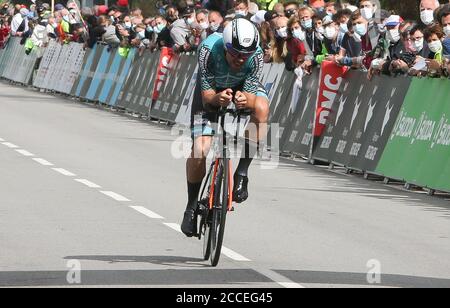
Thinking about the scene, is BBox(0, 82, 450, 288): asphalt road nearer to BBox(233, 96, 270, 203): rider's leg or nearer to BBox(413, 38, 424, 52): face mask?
BBox(233, 96, 270, 203): rider's leg

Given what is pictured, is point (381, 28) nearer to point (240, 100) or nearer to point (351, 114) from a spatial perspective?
point (351, 114)

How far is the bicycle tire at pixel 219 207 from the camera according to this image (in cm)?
1070

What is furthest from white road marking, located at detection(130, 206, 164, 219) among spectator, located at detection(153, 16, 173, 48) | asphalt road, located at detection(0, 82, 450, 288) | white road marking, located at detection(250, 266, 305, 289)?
spectator, located at detection(153, 16, 173, 48)

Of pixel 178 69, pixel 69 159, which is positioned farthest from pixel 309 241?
pixel 178 69

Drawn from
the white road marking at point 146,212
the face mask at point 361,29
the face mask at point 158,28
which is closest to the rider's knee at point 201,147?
the white road marking at point 146,212

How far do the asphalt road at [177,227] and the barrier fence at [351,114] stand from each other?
0.36 meters

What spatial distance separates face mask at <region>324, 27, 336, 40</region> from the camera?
899 inches

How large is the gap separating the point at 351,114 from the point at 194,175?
934 cm

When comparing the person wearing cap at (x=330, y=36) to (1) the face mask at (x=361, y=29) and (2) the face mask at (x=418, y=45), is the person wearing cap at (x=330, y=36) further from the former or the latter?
(2) the face mask at (x=418, y=45)

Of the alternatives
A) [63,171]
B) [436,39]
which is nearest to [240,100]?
[63,171]

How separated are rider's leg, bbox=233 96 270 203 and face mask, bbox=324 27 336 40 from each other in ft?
38.6

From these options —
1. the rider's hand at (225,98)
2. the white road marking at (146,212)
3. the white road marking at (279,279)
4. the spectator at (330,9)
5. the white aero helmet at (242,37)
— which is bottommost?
the white road marking at (146,212)

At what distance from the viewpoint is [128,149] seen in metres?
22.3
